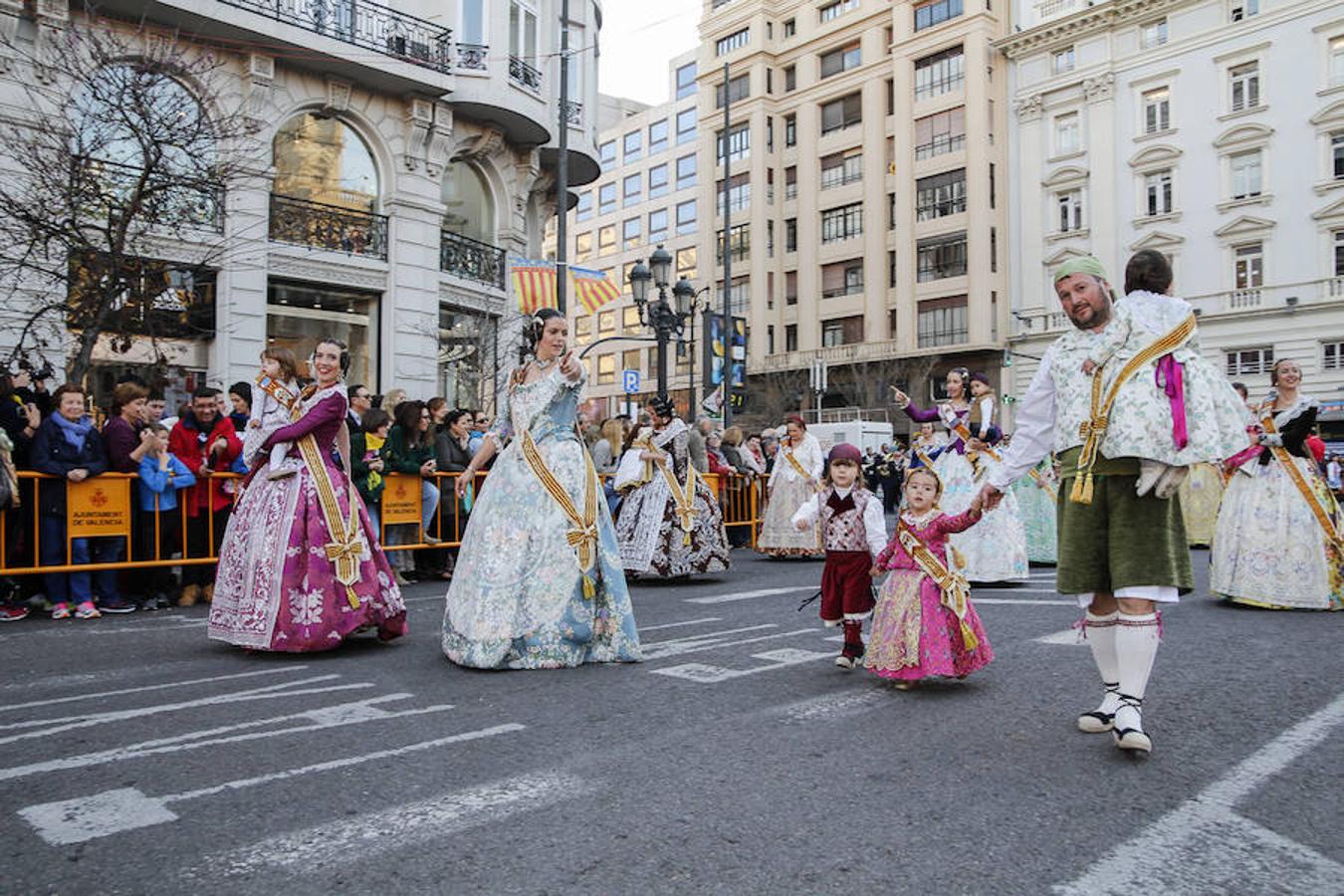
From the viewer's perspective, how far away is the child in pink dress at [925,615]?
17.0 ft

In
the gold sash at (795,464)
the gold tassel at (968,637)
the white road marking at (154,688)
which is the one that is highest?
the gold sash at (795,464)

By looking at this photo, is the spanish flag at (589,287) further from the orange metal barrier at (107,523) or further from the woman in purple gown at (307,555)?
the woman in purple gown at (307,555)

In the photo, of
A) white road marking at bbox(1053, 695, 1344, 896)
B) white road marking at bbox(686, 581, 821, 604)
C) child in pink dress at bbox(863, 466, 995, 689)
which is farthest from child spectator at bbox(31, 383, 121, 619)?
white road marking at bbox(1053, 695, 1344, 896)

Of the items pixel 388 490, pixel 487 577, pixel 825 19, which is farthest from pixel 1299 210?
pixel 487 577

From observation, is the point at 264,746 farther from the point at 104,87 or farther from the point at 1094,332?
Result: the point at 104,87

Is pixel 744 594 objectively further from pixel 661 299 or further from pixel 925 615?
pixel 661 299

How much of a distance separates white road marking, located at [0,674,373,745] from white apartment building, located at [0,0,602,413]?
429 inches

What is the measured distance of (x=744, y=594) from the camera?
952 centimetres

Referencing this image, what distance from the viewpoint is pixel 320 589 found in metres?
6.32

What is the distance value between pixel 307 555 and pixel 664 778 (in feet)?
11.8

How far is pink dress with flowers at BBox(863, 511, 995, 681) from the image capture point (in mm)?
5160

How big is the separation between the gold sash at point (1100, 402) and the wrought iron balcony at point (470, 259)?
59.1 feet

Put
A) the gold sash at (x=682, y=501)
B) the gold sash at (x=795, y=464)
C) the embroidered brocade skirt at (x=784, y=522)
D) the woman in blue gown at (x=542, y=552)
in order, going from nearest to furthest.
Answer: the woman in blue gown at (x=542, y=552) < the gold sash at (x=682, y=501) < the embroidered brocade skirt at (x=784, y=522) < the gold sash at (x=795, y=464)

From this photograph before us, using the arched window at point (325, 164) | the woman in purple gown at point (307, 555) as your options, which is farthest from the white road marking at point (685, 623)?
the arched window at point (325, 164)
